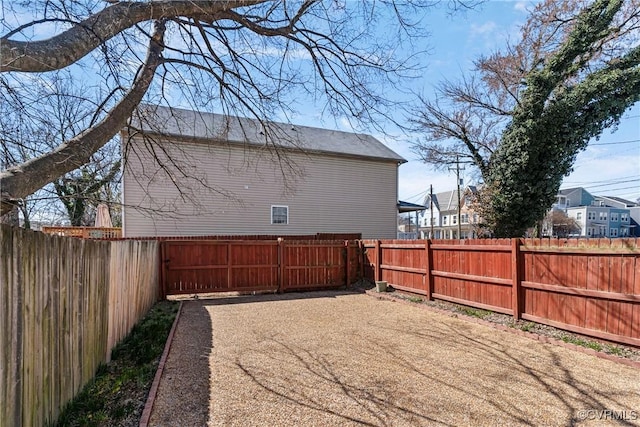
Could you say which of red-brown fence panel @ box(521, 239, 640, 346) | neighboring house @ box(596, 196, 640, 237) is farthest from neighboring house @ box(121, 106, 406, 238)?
neighboring house @ box(596, 196, 640, 237)

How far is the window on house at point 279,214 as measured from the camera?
15.7 meters

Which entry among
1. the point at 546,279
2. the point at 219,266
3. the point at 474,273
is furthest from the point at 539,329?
the point at 219,266

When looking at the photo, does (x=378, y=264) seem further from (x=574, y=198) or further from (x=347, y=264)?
(x=574, y=198)

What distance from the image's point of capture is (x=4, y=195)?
9.25 feet

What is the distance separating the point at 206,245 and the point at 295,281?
287 cm

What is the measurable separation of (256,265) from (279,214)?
575 cm

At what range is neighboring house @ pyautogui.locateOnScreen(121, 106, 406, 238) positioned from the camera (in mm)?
13625

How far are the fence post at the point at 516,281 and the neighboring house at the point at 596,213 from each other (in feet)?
140

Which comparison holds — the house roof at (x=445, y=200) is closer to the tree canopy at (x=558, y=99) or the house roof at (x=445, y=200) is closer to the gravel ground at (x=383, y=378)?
the tree canopy at (x=558, y=99)

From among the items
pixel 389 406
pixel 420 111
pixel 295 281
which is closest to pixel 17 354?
pixel 389 406

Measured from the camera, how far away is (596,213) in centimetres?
4328

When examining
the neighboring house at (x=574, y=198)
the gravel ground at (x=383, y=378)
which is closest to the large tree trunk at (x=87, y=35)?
the gravel ground at (x=383, y=378)

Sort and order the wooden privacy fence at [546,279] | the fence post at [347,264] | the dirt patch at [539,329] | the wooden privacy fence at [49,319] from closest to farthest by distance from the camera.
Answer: the wooden privacy fence at [49,319] < the dirt patch at [539,329] < the wooden privacy fence at [546,279] < the fence post at [347,264]

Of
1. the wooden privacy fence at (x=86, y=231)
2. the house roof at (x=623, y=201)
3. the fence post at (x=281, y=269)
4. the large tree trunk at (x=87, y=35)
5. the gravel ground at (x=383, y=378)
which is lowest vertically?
the gravel ground at (x=383, y=378)
